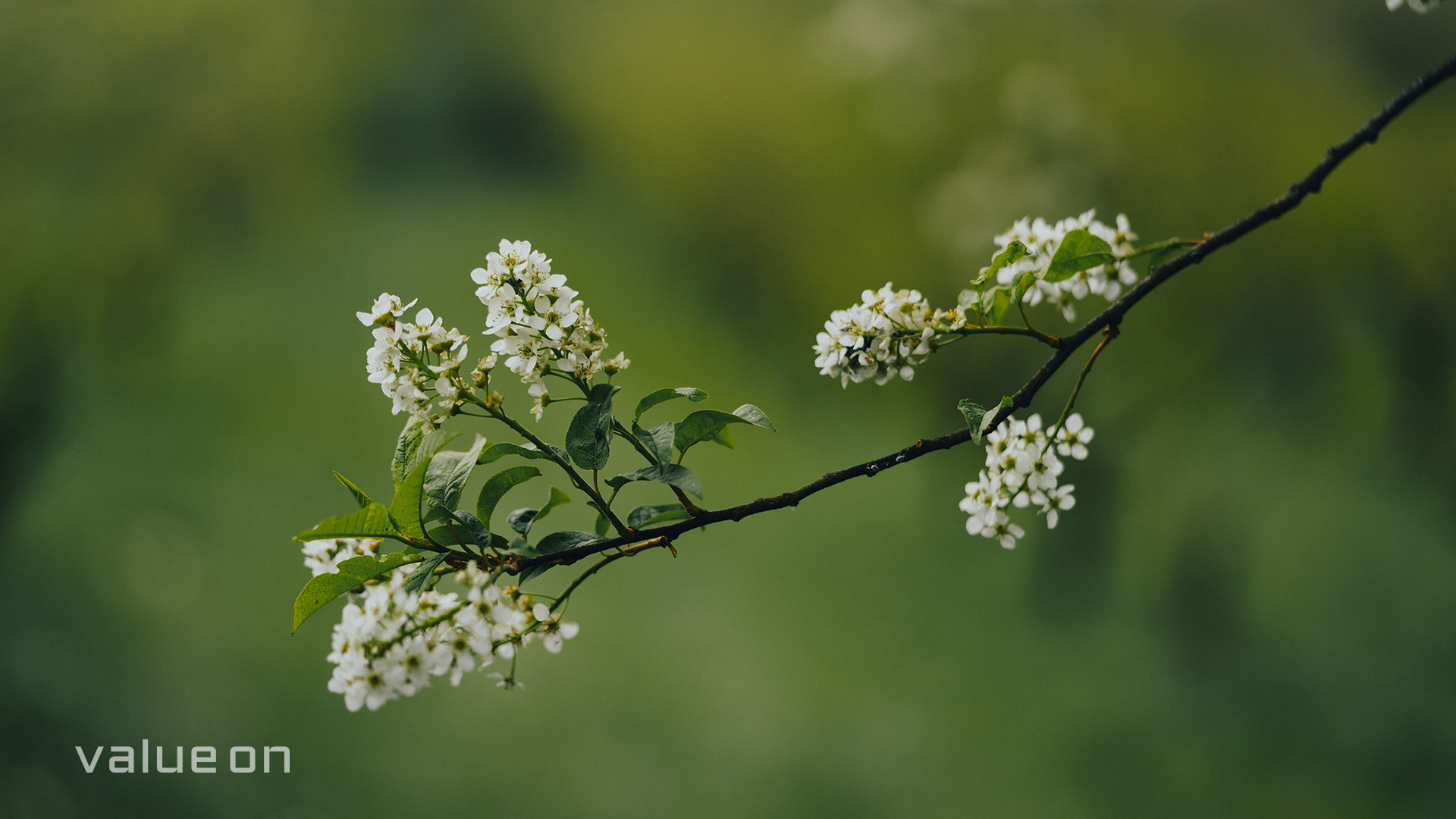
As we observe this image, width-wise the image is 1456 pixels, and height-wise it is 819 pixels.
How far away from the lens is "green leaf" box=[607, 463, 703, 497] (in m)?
0.78

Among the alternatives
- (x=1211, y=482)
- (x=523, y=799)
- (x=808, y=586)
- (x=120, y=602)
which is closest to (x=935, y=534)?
(x=808, y=586)

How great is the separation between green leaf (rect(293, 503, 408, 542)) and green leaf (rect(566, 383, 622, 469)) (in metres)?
0.18

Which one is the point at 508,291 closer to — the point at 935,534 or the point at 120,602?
the point at 935,534

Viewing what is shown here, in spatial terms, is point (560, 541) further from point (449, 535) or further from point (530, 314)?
point (530, 314)

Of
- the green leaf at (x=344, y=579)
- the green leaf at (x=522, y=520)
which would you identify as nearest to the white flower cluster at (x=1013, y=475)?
the green leaf at (x=522, y=520)

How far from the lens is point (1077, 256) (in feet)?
2.77

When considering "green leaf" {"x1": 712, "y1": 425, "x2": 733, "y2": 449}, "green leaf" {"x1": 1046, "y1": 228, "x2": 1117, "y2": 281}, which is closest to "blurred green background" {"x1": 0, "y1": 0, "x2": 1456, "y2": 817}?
"green leaf" {"x1": 712, "y1": 425, "x2": 733, "y2": 449}

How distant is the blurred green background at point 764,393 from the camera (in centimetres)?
225

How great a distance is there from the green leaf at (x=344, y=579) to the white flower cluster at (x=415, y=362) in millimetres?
108

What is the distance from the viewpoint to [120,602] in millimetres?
2336

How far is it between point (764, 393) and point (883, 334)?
180 centimetres

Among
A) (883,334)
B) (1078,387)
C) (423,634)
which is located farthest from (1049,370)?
(423,634)

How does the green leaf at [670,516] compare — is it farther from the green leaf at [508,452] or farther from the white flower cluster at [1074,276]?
the white flower cluster at [1074,276]

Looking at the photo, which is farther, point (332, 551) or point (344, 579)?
point (332, 551)
